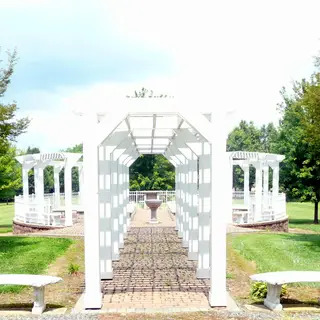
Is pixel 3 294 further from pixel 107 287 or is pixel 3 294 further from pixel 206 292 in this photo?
pixel 206 292

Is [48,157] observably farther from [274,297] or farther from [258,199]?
[274,297]

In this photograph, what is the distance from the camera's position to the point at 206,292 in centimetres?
709

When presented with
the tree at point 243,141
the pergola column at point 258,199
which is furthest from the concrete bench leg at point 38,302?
the tree at point 243,141

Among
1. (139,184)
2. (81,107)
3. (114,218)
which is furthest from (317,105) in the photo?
(139,184)

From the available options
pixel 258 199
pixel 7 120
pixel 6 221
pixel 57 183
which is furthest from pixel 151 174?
pixel 7 120

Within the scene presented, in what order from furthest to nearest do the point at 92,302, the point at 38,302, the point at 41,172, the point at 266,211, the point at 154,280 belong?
the point at 41,172
the point at 266,211
the point at 154,280
the point at 92,302
the point at 38,302

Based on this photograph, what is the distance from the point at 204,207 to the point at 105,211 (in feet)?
6.59

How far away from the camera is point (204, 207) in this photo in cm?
781

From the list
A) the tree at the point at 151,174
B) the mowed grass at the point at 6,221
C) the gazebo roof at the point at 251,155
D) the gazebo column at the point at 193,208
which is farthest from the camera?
the tree at the point at 151,174

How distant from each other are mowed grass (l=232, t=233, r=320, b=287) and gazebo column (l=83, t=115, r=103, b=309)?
4.05 metres

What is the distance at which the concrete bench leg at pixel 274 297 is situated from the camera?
602 centimetres

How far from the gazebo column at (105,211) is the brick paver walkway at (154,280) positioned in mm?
305

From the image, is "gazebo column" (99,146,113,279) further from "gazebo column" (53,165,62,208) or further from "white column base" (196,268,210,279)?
"gazebo column" (53,165,62,208)

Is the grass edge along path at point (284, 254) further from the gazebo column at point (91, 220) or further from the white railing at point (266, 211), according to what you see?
the white railing at point (266, 211)
